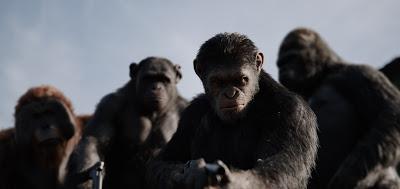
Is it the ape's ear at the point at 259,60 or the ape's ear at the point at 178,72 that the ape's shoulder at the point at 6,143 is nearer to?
the ape's ear at the point at 178,72

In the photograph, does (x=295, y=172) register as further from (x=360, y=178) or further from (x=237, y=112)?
(x=360, y=178)

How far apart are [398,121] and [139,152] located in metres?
3.85

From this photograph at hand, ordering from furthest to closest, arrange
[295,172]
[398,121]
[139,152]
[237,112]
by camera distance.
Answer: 1. [139,152]
2. [398,121]
3. [237,112]
4. [295,172]

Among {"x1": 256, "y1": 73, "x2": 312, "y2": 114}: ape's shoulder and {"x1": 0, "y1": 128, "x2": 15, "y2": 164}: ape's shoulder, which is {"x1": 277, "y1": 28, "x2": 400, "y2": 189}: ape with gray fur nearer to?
{"x1": 256, "y1": 73, "x2": 312, "y2": 114}: ape's shoulder

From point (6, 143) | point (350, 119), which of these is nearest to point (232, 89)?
point (350, 119)

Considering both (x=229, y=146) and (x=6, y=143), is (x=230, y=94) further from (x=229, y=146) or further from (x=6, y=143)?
(x=6, y=143)

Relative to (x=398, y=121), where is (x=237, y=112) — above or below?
above

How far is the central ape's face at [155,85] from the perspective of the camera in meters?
10.2

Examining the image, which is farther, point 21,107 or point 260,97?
point 21,107

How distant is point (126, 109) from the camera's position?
10.4m

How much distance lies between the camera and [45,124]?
1098cm

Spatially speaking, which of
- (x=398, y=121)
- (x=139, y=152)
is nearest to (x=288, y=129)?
(x=398, y=121)

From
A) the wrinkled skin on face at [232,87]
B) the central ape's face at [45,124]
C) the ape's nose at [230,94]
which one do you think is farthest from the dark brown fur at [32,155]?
the ape's nose at [230,94]

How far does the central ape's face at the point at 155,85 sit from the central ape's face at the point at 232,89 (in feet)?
13.3
